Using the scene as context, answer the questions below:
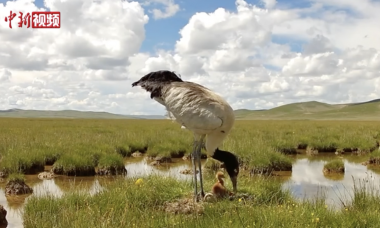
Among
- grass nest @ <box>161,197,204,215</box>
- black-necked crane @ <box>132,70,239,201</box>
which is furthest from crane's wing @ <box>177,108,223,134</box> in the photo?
grass nest @ <box>161,197,204,215</box>

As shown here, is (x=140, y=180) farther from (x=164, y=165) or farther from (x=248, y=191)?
(x=164, y=165)

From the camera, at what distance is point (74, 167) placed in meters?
13.8

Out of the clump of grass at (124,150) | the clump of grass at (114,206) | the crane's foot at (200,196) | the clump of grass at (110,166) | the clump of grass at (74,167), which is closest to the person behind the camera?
the clump of grass at (114,206)

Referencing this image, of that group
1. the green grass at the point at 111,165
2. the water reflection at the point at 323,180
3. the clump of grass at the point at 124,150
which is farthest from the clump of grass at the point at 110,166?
the water reflection at the point at 323,180

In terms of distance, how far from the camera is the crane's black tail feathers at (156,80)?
8.55 m

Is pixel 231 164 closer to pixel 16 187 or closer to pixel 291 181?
pixel 291 181

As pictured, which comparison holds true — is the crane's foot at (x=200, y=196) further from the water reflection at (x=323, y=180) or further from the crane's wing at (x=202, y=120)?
the water reflection at (x=323, y=180)

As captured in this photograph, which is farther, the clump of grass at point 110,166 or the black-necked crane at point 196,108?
the clump of grass at point 110,166

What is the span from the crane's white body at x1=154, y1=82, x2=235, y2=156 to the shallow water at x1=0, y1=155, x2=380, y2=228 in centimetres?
231

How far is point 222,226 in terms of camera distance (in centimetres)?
586

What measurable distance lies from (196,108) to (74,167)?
738 cm

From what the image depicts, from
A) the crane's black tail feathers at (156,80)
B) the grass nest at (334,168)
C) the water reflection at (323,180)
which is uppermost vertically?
the crane's black tail feathers at (156,80)

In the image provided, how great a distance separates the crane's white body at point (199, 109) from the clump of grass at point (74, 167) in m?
6.47

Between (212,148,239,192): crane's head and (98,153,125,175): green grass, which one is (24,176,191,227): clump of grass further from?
(98,153,125,175): green grass
